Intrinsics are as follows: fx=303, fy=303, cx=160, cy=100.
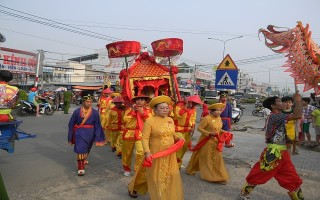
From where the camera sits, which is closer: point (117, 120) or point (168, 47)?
point (168, 47)

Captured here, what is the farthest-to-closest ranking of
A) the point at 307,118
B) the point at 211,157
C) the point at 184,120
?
the point at 307,118 → the point at 184,120 → the point at 211,157

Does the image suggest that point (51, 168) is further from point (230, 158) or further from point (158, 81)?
point (230, 158)

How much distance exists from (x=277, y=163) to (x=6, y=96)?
4.62 m

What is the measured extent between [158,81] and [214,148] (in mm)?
2364

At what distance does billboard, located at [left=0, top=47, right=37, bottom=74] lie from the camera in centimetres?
1986

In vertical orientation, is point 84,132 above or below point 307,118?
above

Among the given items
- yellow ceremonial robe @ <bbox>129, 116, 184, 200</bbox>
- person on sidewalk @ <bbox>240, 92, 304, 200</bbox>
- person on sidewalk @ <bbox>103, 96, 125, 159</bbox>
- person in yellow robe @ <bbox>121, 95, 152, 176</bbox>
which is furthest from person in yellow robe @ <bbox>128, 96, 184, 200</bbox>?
person on sidewalk @ <bbox>103, 96, 125, 159</bbox>

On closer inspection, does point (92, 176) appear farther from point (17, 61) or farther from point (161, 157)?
point (17, 61)

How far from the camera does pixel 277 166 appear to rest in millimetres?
4402

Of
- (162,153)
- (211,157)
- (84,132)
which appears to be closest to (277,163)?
(211,157)

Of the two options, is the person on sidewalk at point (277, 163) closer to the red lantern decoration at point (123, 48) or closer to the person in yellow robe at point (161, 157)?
the person in yellow robe at point (161, 157)

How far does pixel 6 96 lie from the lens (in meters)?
5.34

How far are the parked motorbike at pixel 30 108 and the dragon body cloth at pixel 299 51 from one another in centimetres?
1418

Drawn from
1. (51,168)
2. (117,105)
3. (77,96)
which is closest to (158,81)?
(117,105)
